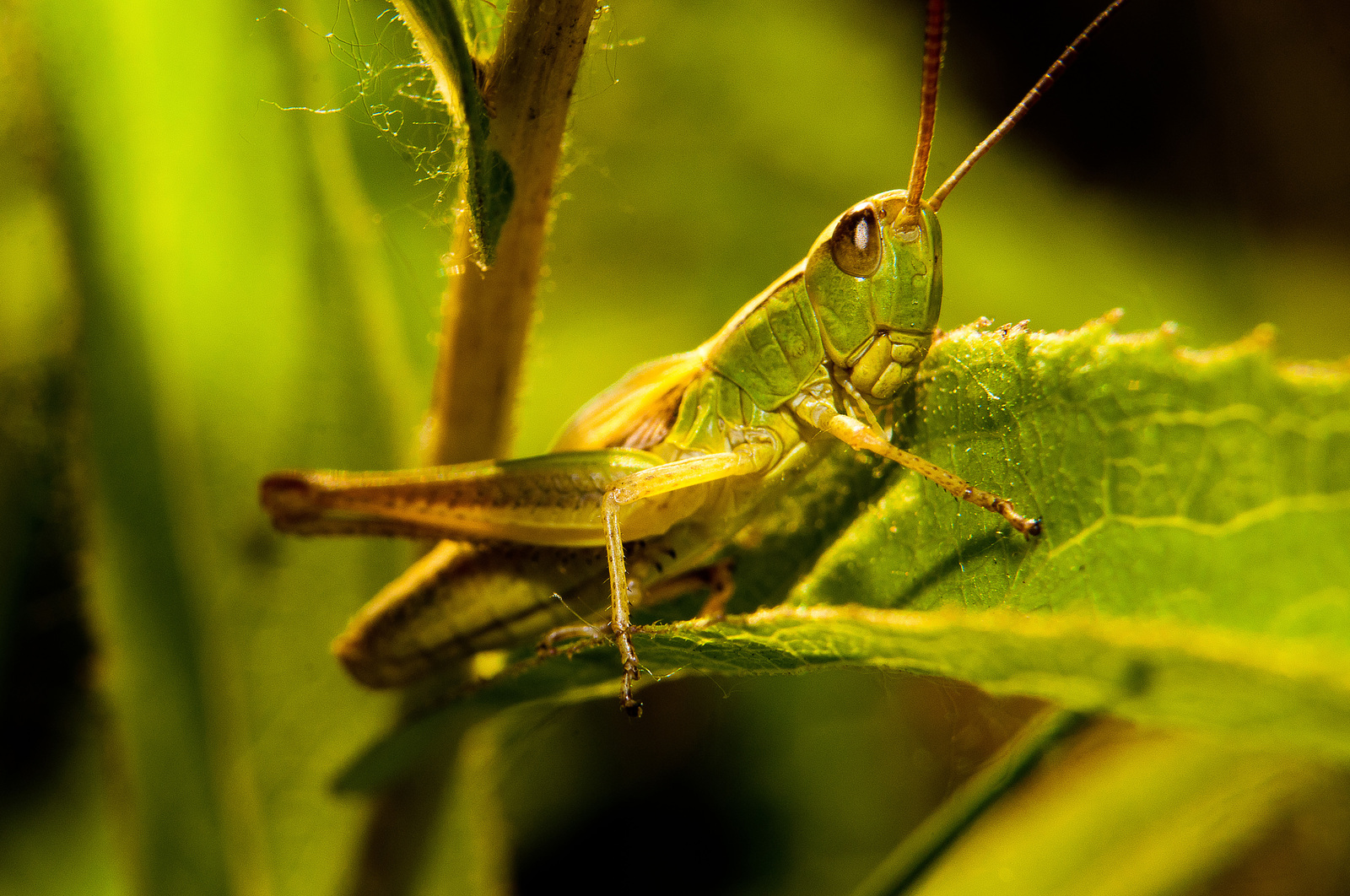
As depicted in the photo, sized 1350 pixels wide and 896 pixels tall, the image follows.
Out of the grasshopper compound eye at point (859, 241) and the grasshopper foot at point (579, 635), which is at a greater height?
the grasshopper compound eye at point (859, 241)

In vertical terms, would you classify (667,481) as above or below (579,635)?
above

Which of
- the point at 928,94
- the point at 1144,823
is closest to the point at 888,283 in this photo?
the point at 928,94

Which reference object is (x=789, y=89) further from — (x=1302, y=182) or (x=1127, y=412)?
(x=1127, y=412)

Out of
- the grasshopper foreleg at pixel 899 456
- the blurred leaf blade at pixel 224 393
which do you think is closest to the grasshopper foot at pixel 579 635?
the grasshopper foreleg at pixel 899 456

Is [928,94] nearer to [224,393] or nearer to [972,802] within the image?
[972,802]

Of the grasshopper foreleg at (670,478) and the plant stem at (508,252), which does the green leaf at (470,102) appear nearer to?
the plant stem at (508,252)

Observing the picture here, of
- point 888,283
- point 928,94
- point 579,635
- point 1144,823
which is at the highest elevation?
point 928,94

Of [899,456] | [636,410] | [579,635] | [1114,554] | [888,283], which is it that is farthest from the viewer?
[636,410]
